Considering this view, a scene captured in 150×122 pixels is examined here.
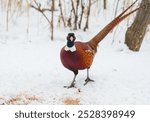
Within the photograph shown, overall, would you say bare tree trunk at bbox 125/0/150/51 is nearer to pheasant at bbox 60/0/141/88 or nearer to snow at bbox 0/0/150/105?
snow at bbox 0/0/150/105

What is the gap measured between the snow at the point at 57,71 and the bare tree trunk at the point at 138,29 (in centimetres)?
9

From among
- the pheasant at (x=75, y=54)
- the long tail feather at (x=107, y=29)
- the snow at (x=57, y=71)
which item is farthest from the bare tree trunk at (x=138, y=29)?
the pheasant at (x=75, y=54)

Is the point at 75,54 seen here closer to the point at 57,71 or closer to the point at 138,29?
the point at 57,71

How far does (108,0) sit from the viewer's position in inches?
274

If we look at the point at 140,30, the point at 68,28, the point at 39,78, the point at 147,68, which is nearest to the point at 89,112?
the point at 39,78

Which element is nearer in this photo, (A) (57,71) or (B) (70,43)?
(B) (70,43)

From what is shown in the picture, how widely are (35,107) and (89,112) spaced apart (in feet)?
1.58

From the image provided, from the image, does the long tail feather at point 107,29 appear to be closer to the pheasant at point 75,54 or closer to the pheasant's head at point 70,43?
the pheasant at point 75,54

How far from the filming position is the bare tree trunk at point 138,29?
5566mm

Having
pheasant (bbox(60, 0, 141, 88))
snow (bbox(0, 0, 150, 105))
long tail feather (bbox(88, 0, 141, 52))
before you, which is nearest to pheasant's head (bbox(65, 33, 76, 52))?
pheasant (bbox(60, 0, 141, 88))

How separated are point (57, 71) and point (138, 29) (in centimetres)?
125

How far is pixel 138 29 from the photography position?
5.67 meters

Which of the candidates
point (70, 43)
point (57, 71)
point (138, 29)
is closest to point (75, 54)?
point (70, 43)

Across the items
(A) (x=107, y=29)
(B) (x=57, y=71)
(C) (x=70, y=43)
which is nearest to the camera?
(C) (x=70, y=43)
